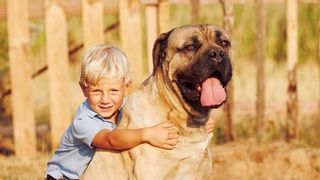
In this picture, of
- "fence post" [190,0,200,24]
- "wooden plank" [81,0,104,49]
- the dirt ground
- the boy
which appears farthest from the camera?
"fence post" [190,0,200,24]

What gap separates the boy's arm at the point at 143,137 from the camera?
16.8 ft

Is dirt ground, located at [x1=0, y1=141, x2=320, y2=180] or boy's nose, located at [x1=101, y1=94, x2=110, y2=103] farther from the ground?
boy's nose, located at [x1=101, y1=94, x2=110, y2=103]

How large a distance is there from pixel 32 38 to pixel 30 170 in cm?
601

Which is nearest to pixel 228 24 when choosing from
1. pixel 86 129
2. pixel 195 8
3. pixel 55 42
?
pixel 195 8

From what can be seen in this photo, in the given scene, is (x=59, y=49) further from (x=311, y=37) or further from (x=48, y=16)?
(x=311, y=37)

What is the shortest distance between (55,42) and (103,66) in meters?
3.70

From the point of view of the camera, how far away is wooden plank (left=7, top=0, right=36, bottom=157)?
8898 millimetres

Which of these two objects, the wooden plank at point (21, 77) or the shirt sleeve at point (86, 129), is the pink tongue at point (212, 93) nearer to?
the shirt sleeve at point (86, 129)

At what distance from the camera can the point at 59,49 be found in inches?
358

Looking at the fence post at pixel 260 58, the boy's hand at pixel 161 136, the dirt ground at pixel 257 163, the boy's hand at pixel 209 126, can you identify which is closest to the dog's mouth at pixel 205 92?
the boy's hand at pixel 209 126

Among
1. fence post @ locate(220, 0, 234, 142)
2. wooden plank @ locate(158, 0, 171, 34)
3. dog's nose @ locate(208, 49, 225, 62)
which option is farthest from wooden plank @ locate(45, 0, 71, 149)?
dog's nose @ locate(208, 49, 225, 62)

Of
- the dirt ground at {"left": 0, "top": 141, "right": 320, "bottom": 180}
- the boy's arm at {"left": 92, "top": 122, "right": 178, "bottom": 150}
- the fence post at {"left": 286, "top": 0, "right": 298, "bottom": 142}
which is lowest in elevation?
the dirt ground at {"left": 0, "top": 141, "right": 320, "bottom": 180}

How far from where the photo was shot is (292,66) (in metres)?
9.53

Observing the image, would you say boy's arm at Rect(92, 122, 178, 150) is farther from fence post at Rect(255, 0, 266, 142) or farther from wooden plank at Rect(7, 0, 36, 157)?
fence post at Rect(255, 0, 266, 142)
